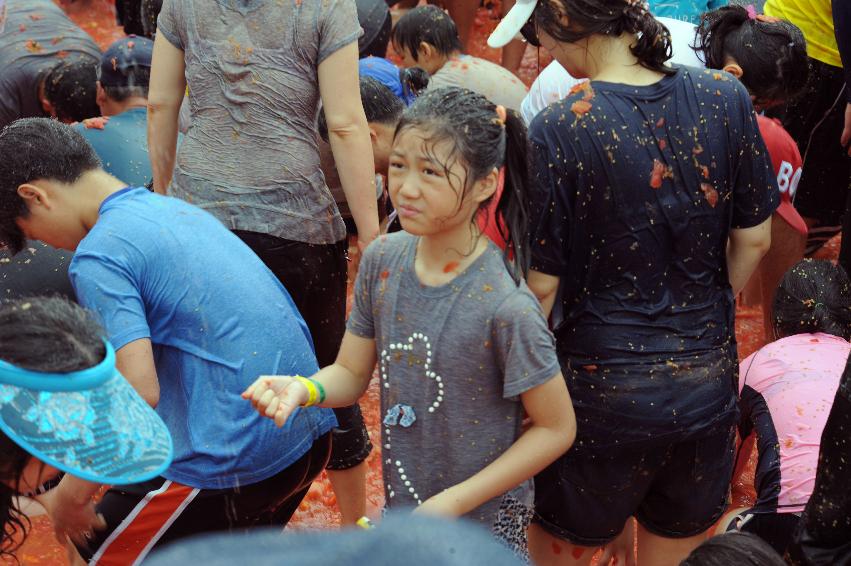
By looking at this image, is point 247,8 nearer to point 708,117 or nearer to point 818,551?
point 708,117

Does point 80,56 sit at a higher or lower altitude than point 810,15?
lower

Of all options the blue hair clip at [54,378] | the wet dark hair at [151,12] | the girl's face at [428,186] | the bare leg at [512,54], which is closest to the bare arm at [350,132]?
the girl's face at [428,186]

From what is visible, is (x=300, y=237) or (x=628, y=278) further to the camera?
(x=300, y=237)

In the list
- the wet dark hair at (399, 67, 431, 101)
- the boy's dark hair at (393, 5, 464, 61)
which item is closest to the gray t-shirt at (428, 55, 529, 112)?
the wet dark hair at (399, 67, 431, 101)

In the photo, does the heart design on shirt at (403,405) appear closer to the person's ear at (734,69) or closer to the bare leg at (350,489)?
the bare leg at (350,489)

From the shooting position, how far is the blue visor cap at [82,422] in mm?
2055

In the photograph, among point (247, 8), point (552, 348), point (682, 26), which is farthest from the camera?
point (682, 26)

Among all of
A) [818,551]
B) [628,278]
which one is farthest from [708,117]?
[818,551]

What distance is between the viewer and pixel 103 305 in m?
2.56

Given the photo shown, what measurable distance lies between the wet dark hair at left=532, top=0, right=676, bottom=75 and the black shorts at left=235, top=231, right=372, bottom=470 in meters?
1.17

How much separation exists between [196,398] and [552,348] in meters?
0.90

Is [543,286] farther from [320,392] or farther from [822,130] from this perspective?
[822,130]

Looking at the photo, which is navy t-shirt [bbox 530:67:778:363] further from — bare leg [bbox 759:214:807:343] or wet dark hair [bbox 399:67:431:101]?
wet dark hair [bbox 399:67:431:101]

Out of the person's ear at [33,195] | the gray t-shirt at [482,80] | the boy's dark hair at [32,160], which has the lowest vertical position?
the gray t-shirt at [482,80]
